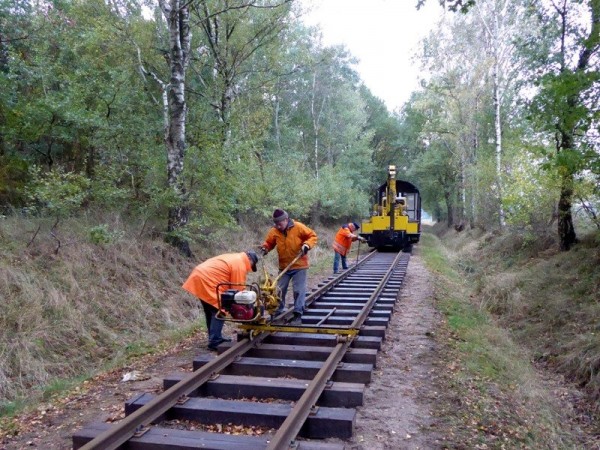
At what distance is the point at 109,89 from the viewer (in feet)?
41.6

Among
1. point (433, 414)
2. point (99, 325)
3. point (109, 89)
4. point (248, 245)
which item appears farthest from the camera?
point (248, 245)

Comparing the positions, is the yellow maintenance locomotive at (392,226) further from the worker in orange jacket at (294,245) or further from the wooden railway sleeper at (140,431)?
the wooden railway sleeper at (140,431)

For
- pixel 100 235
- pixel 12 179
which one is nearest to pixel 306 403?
pixel 100 235

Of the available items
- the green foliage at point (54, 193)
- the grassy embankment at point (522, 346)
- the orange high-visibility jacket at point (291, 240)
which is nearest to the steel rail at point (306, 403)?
the grassy embankment at point (522, 346)

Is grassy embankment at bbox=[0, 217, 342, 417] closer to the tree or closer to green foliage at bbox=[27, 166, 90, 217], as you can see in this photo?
green foliage at bbox=[27, 166, 90, 217]

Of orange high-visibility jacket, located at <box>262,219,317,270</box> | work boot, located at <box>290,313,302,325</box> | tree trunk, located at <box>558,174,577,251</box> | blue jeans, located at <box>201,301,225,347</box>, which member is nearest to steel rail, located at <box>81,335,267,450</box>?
blue jeans, located at <box>201,301,225,347</box>

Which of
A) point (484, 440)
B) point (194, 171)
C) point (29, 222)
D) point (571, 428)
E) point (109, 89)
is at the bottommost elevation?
point (571, 428)

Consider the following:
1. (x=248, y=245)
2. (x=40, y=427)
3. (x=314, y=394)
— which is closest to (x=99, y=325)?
(x=40, y=427)

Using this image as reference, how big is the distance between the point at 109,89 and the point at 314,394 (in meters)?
11.0

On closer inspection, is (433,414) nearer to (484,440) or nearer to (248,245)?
(484,440)

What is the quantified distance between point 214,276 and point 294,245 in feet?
4.85

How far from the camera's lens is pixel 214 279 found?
6.20 metres

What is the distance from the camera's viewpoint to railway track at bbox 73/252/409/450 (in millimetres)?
3670

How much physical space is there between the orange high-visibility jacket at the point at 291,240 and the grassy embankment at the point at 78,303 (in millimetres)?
2223
